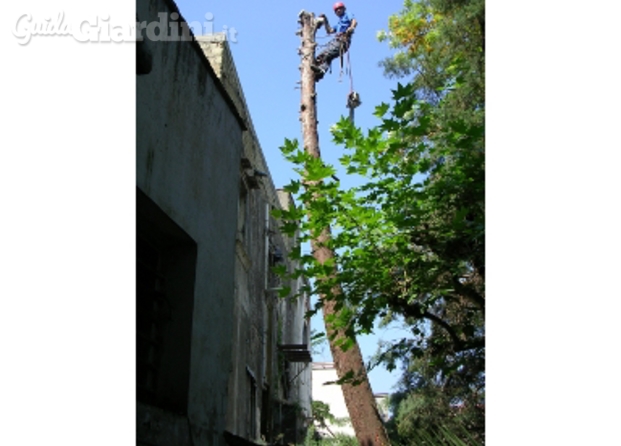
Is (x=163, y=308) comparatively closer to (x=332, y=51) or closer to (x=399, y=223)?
(x=399, y=223)

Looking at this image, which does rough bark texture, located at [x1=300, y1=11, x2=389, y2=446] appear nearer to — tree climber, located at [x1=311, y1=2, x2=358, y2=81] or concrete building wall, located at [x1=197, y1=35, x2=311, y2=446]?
concrete building wall, located at [x1=197, y1=35, x2=311, y2=446]

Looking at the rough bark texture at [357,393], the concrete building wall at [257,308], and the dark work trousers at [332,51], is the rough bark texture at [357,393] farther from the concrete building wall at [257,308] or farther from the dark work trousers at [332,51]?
the dark work trousers at [332,51]

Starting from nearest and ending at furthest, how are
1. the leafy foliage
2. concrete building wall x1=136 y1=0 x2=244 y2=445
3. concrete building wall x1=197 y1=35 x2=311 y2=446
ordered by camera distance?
concrete building wall x1=136 y1=0 x2=244 y2=445, the leafy foliage, concrete building wall x1=197 y1=35 x2=311 y2=446

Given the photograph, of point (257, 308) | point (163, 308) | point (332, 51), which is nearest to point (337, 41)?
point (332, 51)

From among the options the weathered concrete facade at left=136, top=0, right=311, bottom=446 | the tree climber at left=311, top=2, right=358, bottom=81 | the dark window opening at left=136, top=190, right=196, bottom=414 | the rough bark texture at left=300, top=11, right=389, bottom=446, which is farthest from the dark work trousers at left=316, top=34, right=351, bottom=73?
the dark window opening at left=136, top=190, right=196, bottom=414

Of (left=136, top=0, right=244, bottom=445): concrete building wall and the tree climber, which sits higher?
the tree climber

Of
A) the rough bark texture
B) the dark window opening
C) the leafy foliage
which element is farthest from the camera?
the rough bark texture

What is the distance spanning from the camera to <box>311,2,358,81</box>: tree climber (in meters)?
11.8

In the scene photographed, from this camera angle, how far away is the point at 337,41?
1185 cm

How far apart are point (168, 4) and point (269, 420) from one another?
36.1 ft
